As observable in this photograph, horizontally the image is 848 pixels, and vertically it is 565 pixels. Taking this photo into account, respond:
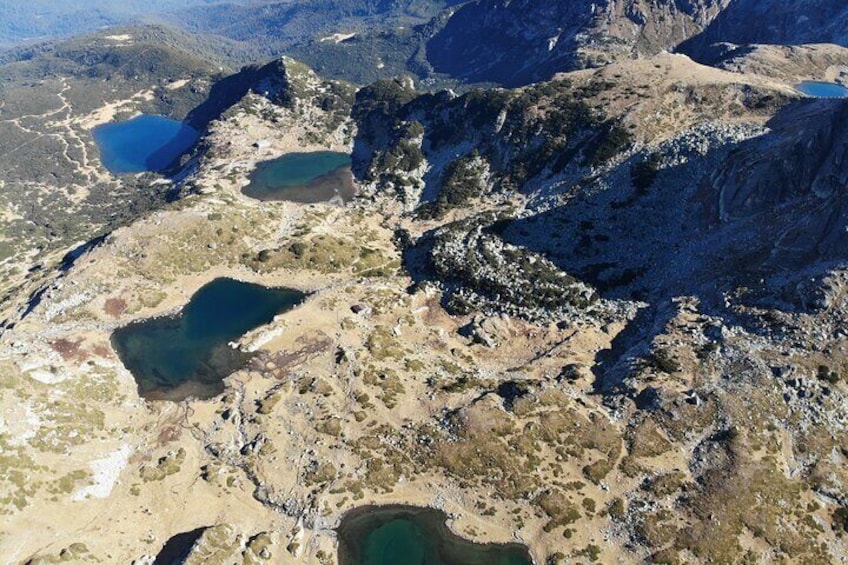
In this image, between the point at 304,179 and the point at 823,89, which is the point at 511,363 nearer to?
the point at 304,179

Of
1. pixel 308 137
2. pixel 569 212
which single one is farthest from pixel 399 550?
pixel 308 137

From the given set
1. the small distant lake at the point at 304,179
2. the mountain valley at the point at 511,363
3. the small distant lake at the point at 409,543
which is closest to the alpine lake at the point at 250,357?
the small distant lake at the point at 409,543

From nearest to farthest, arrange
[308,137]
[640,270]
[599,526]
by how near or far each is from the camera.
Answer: [599,526]
[640,270]
[308,137]

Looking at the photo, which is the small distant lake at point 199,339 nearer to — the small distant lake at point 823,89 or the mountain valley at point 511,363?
the mountain valley at point 511,363

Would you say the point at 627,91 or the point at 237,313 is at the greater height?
the point at 627,91

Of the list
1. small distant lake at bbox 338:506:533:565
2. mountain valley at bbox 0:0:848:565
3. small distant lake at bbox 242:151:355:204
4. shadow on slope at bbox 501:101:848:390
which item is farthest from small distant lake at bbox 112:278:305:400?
shadow on slope at bbox 501:101:848:390

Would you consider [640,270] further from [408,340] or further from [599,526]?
[599,526]
